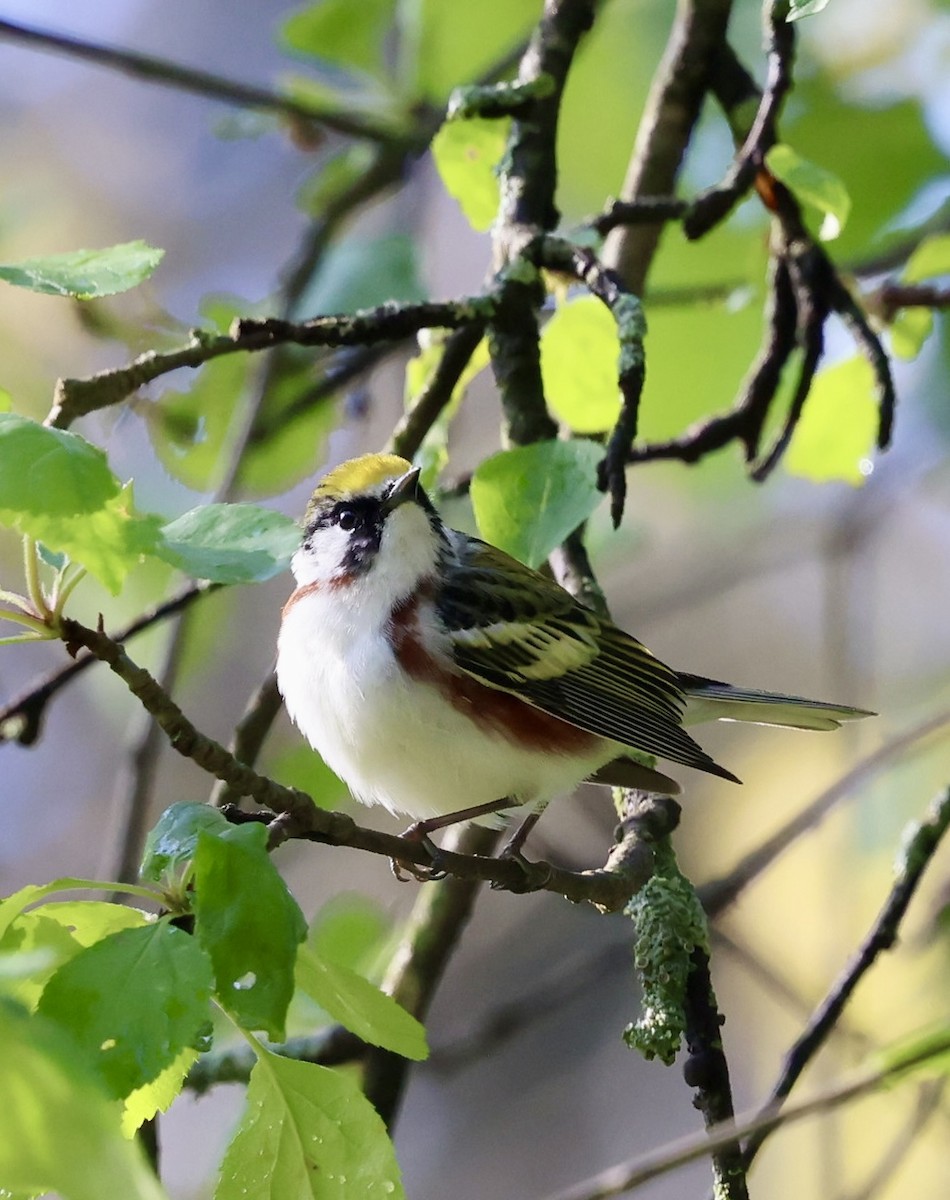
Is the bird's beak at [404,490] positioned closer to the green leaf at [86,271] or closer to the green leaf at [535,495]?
the green leaf at [535,495]

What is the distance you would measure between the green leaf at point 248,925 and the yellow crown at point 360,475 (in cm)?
142

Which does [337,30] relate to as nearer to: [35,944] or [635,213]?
[635,213]

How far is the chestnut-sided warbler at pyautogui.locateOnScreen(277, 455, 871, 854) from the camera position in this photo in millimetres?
2361

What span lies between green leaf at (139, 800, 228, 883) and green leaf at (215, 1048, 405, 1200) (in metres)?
0.26

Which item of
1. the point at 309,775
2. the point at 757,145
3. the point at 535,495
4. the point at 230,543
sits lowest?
the point at 309,775

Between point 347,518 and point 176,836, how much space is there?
1506 millimetres

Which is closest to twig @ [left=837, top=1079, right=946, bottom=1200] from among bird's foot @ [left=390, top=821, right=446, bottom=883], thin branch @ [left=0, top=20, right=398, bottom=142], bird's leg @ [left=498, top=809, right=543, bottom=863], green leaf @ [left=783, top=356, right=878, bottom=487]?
bird's leg @ [left=498, top=809, right=543, bottom=863]

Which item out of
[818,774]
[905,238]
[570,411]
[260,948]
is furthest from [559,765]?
[818,774]

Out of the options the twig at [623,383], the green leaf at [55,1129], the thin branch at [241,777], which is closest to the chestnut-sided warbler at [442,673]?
the twig at [623,383]

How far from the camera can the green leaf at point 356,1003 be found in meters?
1.35

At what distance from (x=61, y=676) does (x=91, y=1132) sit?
1608mm

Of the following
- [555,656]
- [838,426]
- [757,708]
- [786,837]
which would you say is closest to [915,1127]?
[786,837]

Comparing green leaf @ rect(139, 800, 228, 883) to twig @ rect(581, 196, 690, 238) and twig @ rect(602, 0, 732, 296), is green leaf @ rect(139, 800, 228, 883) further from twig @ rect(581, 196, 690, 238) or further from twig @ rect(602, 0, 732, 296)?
twig @ rect(602, 0, 732, 296)

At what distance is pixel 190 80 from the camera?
3.15 meters
